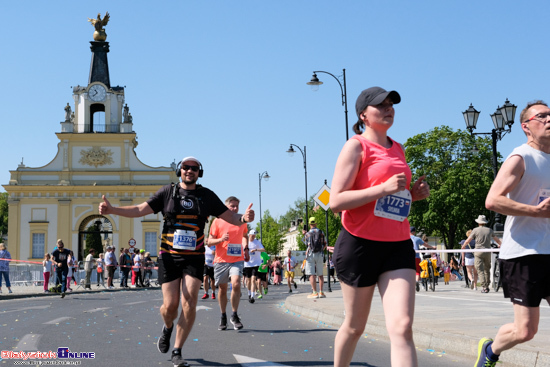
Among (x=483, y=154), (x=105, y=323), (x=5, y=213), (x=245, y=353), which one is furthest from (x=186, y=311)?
(x=5, y=213)

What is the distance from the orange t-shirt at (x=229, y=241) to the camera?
A: 1070 cm

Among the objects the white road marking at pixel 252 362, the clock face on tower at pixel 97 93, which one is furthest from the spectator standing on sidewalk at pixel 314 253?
the clock face on tower at pixel 97 93

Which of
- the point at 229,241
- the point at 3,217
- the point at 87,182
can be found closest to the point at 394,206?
the point at 229,241

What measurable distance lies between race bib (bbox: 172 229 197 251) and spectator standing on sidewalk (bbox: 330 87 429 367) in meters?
2.69

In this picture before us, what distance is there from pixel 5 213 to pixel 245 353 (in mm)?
121094

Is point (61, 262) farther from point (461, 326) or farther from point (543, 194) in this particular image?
point (543, 194)

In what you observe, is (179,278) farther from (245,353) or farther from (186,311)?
(245,353)

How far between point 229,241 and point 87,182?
2311 inches

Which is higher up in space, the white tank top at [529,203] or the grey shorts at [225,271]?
the white tank top at [529,203]

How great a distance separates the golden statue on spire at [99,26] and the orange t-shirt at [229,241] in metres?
64.0

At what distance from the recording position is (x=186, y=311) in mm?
7094

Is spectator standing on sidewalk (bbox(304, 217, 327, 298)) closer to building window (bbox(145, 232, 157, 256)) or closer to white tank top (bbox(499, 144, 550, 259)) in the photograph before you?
white tank top (bbox(499, 144, 550, 259))

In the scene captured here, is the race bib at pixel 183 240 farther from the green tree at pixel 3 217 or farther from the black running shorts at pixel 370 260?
the green tree at pixel 3 217

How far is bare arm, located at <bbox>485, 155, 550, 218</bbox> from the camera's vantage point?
4785mm
